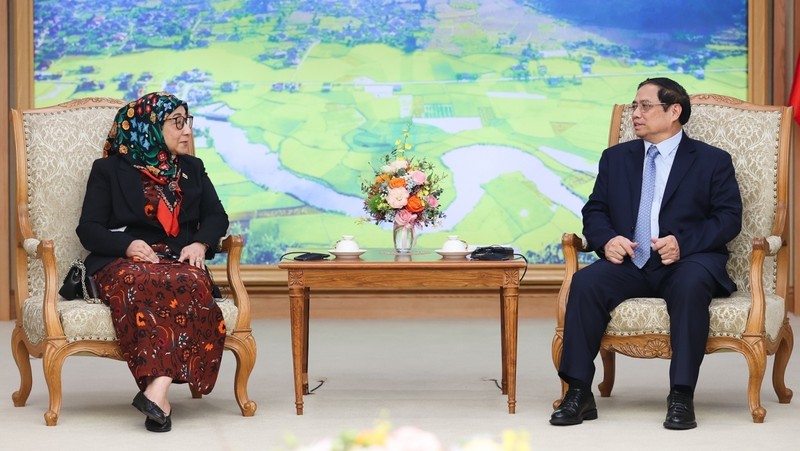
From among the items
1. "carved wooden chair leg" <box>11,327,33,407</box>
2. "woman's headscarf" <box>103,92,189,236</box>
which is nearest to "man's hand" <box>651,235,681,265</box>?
"woman's headscarf" <box>103,92,189,236</box>

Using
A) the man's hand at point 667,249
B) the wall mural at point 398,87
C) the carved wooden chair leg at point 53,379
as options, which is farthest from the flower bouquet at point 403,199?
the wall mural at point 398,87

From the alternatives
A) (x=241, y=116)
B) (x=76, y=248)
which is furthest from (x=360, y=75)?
(x=76, y=248)

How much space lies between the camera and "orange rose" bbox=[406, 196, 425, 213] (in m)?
4.63

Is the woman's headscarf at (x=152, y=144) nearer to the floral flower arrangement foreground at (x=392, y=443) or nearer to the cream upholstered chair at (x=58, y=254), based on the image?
the cream upholstered chair at (x=58, y=254)

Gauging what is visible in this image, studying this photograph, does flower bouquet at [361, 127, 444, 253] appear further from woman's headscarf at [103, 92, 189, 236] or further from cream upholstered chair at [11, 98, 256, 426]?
woman's headscarf at [103, 92, 189, 236]

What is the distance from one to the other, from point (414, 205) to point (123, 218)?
112 centimetres

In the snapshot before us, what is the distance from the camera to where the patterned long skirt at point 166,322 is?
159 inches

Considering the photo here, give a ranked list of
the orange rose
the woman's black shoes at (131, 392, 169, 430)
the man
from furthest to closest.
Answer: the orange rose < the man < the woman's black shoes at (131, 392, 169, 430)

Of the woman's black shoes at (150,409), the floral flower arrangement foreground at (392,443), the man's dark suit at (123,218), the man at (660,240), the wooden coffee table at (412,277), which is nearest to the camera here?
the floral flower arrangement foreground at (392,443)

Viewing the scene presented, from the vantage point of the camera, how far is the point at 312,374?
5340mm

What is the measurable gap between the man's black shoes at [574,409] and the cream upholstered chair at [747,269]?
0.20 metres

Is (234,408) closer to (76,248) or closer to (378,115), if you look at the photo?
(76,248)

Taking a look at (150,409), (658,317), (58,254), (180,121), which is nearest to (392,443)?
(150,409)

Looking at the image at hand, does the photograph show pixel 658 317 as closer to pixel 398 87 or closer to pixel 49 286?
pixel 49 286
